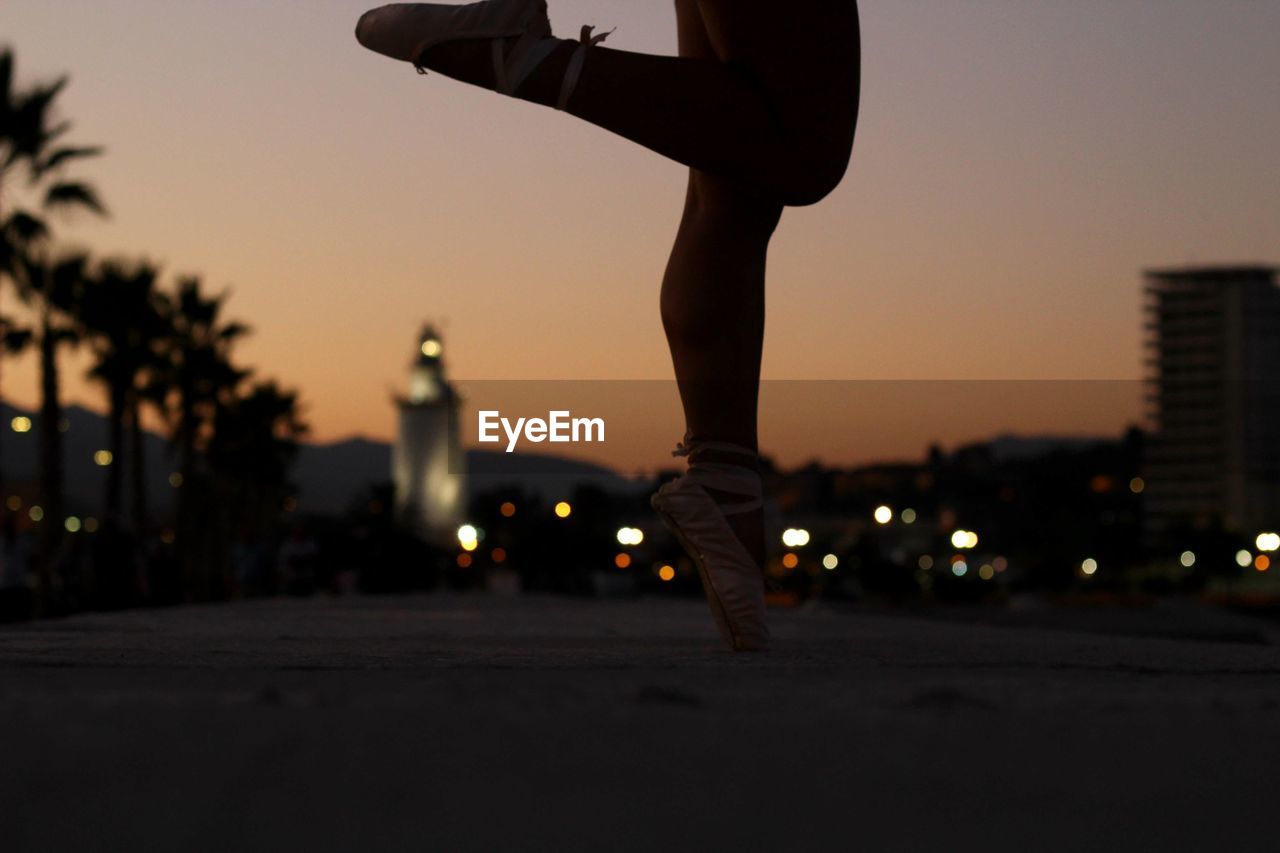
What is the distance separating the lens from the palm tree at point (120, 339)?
99.1 feet

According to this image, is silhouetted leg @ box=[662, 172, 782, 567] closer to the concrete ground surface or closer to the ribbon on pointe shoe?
the ribbon on pointe shoe

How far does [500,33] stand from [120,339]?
31.0 m

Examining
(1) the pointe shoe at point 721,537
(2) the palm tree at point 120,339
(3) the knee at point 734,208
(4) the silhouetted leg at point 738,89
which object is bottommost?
(1) the pointe shoe at point 721,537

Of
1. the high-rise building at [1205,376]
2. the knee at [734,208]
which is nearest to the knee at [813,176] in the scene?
the knee at [734,208]

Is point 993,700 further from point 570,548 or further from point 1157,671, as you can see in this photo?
point 570,548

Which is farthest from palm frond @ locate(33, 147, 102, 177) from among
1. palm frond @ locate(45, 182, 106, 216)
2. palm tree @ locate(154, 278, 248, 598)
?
palm tree @ locate(154, 278, 248, 598)

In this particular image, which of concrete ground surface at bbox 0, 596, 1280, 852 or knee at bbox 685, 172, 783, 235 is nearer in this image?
concrete ground surface at bbox 0, 596, 1280, 852

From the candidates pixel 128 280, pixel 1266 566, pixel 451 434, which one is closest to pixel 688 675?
pixel 128 280

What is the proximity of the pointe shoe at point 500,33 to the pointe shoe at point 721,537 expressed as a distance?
0.61 meters

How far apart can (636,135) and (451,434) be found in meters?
107

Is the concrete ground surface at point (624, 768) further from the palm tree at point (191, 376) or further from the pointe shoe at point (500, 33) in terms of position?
the palm tree at point (191, 376)

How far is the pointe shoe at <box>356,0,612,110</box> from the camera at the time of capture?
2453 millimetres

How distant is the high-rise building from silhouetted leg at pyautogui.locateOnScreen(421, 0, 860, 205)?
569 feet

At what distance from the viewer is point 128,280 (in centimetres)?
3117
